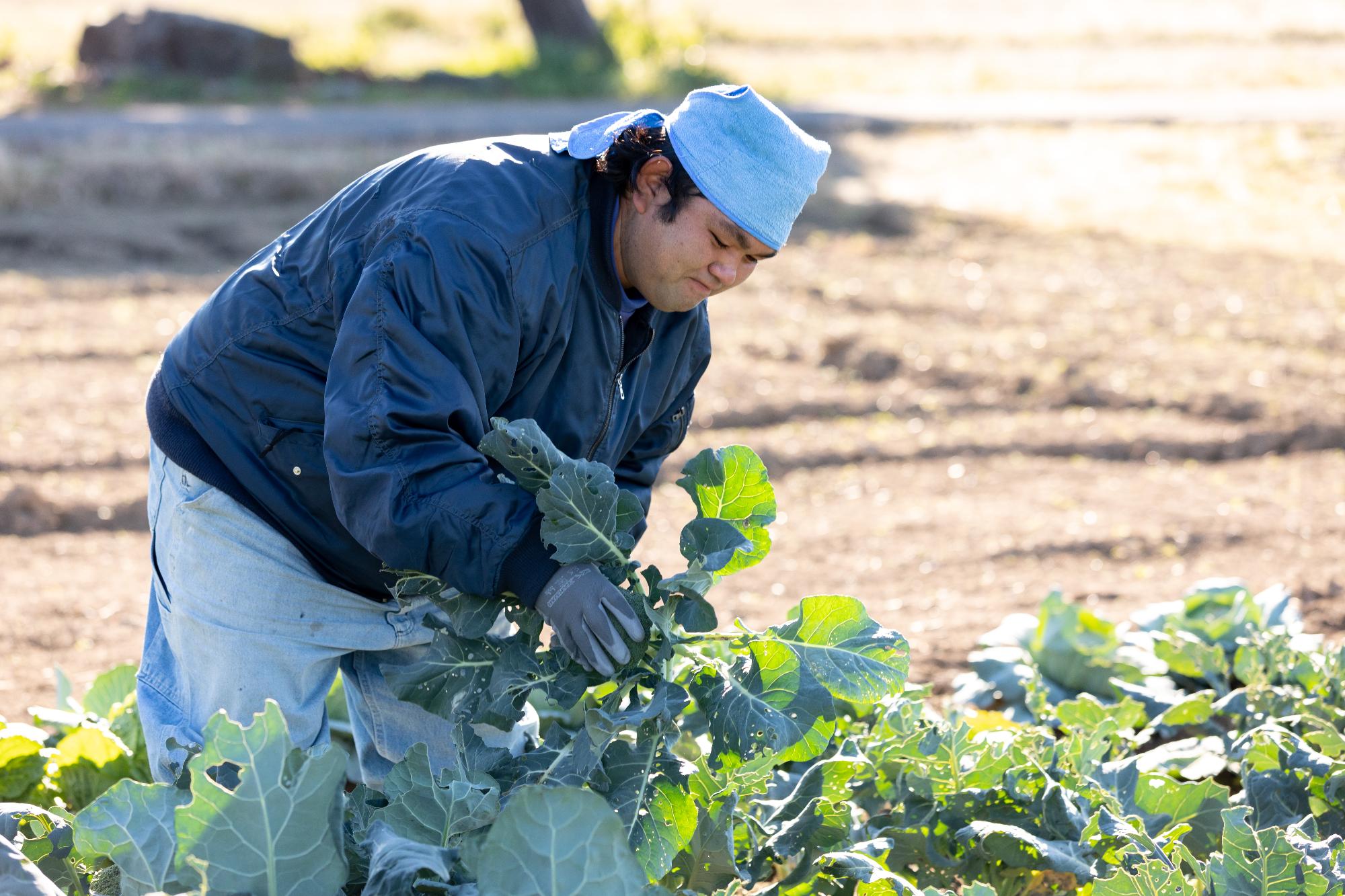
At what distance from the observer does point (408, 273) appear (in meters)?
1.93

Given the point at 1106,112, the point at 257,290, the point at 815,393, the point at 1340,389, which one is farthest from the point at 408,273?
the point at 1106,112

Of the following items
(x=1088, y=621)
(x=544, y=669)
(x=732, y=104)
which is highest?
(x=732, y=104)

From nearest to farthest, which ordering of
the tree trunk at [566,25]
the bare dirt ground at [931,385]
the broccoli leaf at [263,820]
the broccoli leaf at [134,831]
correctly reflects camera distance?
the broccoli leaf at [263,820]
the broccoli leaf at [134,831]
the bare dirt ground at [931,385]
the tree trunk at [566,25]

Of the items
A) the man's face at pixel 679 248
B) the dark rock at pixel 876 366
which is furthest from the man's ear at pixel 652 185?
the dark rock at pixel 876 366

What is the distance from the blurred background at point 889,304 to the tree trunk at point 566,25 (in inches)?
1.5

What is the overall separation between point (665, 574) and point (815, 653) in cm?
217

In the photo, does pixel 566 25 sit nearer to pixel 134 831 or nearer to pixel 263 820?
pixel 134 831

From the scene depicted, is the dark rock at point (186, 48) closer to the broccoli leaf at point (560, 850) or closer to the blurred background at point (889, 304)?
the blurred background at point (889, 304)

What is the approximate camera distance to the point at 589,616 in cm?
190

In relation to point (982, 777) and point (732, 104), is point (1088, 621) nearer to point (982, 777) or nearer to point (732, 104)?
point (982, 777)

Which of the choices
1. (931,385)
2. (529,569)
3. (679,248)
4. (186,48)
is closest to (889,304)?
(931,385)

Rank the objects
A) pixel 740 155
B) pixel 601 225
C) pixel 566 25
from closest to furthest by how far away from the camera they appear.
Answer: pixel 740 155
pixel 601 225
pixel 566 25

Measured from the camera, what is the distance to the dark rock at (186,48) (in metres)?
13.9

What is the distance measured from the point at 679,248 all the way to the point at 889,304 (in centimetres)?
535
